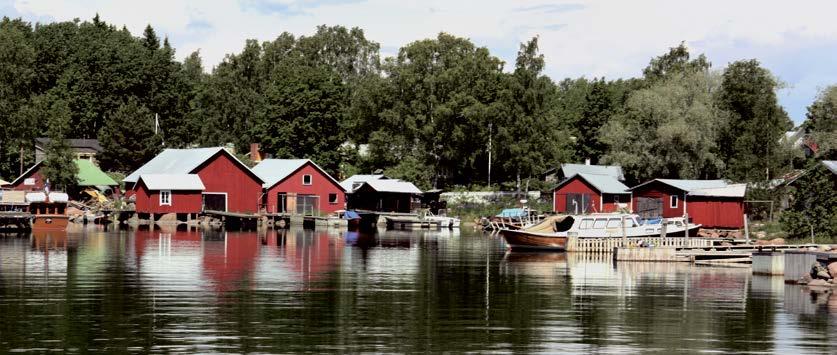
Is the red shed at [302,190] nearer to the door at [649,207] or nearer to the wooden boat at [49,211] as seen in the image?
the wooden boat at [49,211]

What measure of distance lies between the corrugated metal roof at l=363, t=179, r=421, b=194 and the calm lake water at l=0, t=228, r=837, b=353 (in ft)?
162

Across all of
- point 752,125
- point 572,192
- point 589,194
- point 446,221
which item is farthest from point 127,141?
point 752,125

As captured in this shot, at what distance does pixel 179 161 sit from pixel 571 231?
4949 cm

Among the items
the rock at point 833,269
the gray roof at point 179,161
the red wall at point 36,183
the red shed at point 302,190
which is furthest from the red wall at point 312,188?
the rock at point 833,269

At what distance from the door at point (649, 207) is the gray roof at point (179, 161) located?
33407mm

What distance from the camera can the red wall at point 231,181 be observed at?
4053 inches

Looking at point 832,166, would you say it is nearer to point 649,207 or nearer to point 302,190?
point 649,207

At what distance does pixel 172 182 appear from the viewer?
9925cm

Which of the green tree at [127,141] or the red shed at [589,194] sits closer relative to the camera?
the red shed at [589,194]

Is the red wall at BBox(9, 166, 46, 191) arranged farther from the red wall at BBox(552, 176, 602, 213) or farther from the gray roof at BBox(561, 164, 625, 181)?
the gray roof at BBox(561, 164, 625, 181)

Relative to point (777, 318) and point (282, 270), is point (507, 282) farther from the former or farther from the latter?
point (777, 318)

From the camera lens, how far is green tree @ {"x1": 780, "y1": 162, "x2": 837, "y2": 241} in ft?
212

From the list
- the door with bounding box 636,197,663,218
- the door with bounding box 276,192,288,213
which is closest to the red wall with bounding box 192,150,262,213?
the door with bounding box 276,192,288,213

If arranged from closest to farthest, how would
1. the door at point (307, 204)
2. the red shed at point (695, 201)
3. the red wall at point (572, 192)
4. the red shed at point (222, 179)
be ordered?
the red shed at point (695, 201) → the red wall at point (572, 192) → the red shed at point (222, 179) → the door at point (307, 204)
